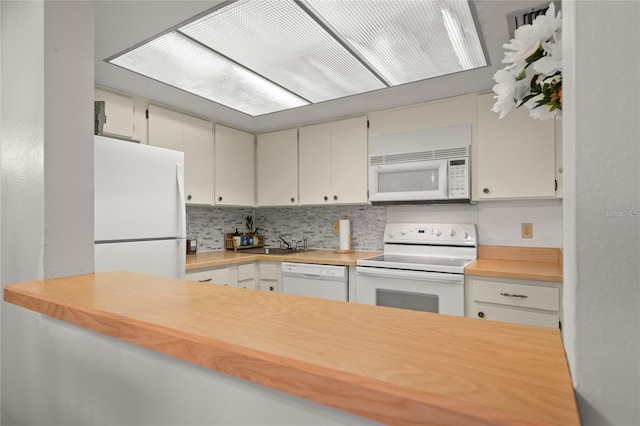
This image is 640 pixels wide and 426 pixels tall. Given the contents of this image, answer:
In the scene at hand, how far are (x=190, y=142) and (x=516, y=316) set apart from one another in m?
2.94

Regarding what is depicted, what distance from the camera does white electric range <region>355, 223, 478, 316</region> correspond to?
245 cm

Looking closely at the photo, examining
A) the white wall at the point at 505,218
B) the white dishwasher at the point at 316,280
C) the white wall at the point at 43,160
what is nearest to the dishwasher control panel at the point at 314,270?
the white dishwasher at the point at 316,280

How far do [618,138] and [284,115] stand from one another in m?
3.06

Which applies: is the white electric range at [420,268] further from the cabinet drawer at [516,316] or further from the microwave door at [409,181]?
the microwave door at [409,181]

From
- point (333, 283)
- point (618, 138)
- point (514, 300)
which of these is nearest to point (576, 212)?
point (618, 138)

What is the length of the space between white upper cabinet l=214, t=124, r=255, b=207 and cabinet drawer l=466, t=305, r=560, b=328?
243cm

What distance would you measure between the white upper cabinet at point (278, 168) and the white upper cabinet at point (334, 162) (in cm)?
10

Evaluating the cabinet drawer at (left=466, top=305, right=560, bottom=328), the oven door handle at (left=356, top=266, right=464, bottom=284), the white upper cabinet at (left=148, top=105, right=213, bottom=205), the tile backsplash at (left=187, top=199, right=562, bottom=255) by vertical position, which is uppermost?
the white upper cabinet at (left=148, top=105, right=213, bottom=205)

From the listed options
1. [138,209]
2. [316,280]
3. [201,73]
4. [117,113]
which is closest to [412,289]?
[316,280]

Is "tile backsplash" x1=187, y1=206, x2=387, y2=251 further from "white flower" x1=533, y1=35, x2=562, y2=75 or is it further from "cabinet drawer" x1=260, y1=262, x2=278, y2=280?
"white flower" x1=533, y1=35, x2=562, y2=75

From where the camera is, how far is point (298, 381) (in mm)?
518

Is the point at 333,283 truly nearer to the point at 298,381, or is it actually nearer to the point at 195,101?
the point at 195,101

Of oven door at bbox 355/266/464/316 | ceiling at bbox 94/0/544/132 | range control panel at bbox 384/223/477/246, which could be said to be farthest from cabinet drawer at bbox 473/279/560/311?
ceiling at bbox 94/0/544/132

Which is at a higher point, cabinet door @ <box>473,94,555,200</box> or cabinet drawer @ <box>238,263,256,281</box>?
cabinet door @ <box>473,94,555,200</box>
